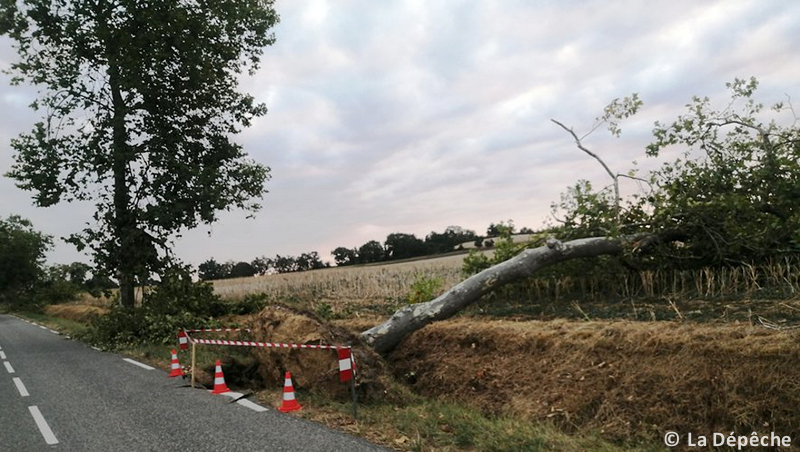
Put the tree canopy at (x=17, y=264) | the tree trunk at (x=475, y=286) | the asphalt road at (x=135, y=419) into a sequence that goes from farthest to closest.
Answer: the tree canopy at (x=17, y=264)
the tree trunk at (x=475, y=286)
the asphalt road at (x=135, y=419)

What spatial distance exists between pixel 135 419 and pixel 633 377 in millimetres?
6390

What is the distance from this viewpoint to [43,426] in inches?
270

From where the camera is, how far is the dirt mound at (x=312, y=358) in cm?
827

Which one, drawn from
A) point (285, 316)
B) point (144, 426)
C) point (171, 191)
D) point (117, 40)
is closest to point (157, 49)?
point (117, 40)

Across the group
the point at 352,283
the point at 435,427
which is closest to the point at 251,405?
the point at 435,427

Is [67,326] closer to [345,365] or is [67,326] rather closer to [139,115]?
[139,115]

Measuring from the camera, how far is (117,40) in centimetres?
1798

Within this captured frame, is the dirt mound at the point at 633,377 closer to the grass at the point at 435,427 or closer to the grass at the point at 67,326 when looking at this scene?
the grass at the point at 435,427

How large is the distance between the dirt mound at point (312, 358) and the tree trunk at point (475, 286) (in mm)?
1297

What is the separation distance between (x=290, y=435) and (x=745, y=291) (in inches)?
349

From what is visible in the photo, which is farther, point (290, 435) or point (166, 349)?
point (166, 349)

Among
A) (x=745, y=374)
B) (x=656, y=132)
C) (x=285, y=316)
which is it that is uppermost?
(x=656, y=132)

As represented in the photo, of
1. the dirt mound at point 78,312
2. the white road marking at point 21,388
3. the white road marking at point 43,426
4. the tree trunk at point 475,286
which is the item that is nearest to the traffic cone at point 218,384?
the white road marking at point 43,426

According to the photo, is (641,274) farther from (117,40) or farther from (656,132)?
(117,40)
